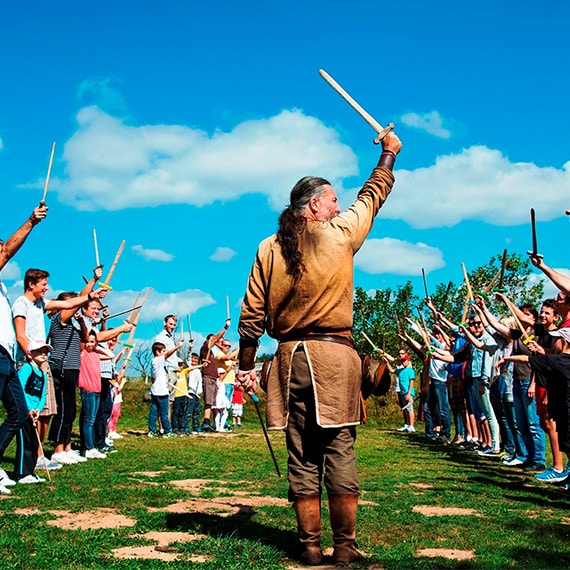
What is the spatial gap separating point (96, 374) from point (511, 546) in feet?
24.7

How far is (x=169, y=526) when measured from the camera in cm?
547

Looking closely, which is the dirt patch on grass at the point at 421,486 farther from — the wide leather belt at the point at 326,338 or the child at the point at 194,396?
the child at the point at 194,396

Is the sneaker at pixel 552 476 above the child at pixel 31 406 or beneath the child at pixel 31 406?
beneath

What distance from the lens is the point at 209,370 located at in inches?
725

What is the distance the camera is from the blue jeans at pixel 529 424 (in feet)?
33.2

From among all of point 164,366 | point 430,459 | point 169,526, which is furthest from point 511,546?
point 164,366

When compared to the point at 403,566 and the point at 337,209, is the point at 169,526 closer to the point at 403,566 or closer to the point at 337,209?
the point at 403,566

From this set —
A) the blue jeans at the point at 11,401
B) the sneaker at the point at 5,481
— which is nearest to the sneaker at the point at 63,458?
the sneaker at the point at 5,481

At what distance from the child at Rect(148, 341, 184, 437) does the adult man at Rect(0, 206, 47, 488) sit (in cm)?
831

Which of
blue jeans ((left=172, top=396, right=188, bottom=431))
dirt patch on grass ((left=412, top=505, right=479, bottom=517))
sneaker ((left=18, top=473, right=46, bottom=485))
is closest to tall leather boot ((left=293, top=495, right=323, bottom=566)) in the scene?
dirt patch on grass ((left=412, top=505, right=479, bottom=517))

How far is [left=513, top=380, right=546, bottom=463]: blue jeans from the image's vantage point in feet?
33.2

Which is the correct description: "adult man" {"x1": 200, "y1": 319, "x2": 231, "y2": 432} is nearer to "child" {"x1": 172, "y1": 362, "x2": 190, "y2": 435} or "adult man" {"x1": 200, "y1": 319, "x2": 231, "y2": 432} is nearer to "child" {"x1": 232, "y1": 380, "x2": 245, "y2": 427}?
Answer: "child" {"x1": 172, "y1": 362, "x2": 190, "y2": 435}

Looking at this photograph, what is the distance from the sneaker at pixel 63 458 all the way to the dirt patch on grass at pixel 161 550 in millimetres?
5189

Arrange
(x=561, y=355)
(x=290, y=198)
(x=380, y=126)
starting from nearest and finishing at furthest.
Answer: (x=290, y=198) < (x=380, y=126) < (x=561, y=355)
